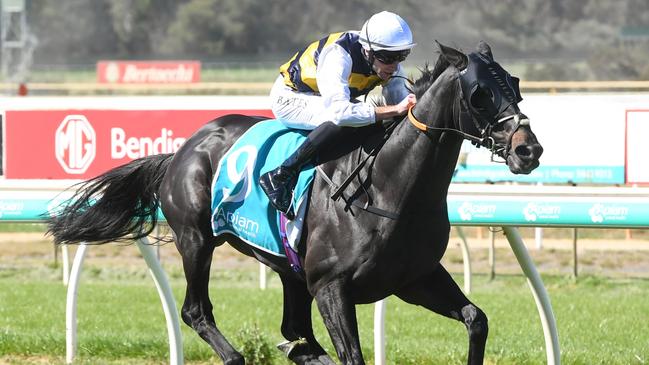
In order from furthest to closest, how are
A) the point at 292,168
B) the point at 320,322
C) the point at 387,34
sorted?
the point at 320,322 → the point at 292,168 → the point at 387,34

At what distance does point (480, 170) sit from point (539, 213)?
235 inches

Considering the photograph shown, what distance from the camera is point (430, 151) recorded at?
424 centimetres

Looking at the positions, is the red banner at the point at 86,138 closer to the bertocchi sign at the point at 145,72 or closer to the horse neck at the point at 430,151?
the horse neck at the point at 430,151

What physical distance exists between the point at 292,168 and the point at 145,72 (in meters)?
39.5

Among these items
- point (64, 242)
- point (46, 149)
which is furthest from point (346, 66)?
point (46, 149)

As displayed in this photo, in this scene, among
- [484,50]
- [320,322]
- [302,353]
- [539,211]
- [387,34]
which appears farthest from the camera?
[320,322]

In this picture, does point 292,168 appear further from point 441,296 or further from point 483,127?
point 483,127

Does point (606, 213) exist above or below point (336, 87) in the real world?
below

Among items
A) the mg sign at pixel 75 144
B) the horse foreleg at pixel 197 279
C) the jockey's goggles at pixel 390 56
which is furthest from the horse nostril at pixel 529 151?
the mg sign at pixel 75 144

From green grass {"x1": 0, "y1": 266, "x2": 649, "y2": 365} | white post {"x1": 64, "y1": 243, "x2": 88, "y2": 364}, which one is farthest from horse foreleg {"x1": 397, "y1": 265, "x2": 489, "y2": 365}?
white post {"x1": 64, "y1": 243, "x2": 88, "y2": 364}

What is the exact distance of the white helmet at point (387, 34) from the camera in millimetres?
4391

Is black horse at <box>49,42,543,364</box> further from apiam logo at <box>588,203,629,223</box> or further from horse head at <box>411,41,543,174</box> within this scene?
apiam logo at <box>588,203,629,223</box>

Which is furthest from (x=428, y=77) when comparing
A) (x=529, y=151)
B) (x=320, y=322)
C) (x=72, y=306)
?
(x=320, y=322)

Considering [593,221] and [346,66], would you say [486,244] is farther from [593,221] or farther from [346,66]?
[346,66]
